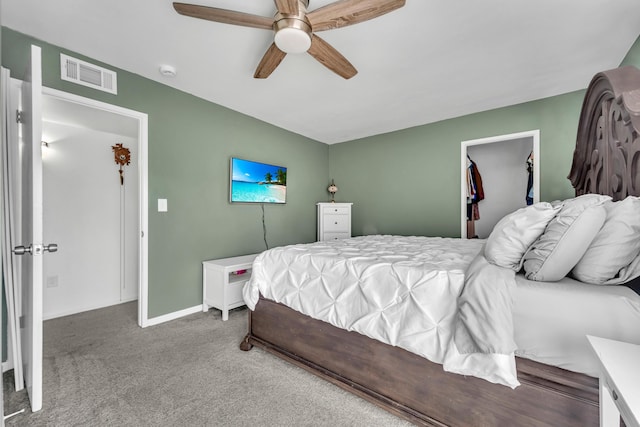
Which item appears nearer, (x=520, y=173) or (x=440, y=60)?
(x=440, y=60)

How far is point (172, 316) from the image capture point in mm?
2793

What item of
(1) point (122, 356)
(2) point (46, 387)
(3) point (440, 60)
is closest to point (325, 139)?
(3) point (440, 60)

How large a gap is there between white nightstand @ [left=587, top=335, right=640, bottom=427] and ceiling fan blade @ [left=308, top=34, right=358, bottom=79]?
1980 millimetres

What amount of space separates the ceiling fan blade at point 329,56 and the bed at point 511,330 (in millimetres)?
1428

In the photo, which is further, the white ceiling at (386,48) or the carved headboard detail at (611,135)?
the white ceiling at (386,48)

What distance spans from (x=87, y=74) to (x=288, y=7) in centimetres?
191

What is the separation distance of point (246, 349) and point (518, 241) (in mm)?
1979

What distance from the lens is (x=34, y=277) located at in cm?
146

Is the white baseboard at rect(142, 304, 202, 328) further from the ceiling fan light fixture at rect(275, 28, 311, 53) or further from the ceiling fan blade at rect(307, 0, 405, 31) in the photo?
the ceiling fan blade at rect(307, 0, 405, 31)

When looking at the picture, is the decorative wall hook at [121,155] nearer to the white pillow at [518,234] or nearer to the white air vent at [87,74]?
the white air vent at [87,74]

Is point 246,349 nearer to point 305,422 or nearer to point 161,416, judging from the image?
point 161,416

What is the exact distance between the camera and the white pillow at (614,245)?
102cm

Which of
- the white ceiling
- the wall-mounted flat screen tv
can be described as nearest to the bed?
the white ceiling

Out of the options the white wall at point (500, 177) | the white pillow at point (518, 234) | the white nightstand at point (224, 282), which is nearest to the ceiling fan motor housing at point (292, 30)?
the white pillow at point (518, 234)
